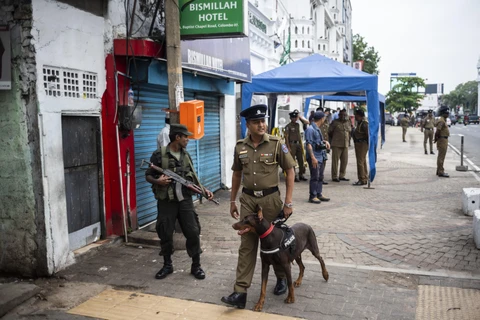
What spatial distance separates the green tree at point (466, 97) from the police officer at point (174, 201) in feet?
427

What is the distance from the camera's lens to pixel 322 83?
10852mm

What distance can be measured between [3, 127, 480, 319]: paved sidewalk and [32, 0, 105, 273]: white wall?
1.68 feet

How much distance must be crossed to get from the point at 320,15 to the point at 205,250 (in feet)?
108

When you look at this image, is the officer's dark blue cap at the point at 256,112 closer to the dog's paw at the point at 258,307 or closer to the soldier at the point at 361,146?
the dog's paw at the point at 258,307

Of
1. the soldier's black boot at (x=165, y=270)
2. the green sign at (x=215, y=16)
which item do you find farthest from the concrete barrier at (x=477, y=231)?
the green sign at (x=215, y=16)

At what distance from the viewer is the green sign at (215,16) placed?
645cm

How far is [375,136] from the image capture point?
36.1 feet

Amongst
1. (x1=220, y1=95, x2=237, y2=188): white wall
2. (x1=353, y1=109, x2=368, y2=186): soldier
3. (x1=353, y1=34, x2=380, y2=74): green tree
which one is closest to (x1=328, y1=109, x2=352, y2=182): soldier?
(x1=353, y1=109, x2=368, y2=186): soldier

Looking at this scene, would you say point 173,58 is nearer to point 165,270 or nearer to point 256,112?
point 256,112

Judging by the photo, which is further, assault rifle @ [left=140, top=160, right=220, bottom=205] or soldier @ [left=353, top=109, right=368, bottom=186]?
soldier @ [left=353, top=109, right=368, bottom=186]

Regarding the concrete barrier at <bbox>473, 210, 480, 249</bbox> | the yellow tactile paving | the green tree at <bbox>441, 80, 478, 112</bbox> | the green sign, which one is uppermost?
the green tree at <bbox>441, 80, 478, 112</bbox>

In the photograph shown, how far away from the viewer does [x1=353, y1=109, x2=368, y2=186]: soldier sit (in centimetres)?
1135

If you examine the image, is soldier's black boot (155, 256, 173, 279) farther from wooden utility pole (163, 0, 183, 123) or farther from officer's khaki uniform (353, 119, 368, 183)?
officer's khaki uniform (353, 119, 368, 183)

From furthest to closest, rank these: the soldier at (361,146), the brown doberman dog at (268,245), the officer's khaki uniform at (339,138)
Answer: the officer's khaki uniform at (339,138)
the soldier at (361,146)
the brown doberman dog at (268,245)
